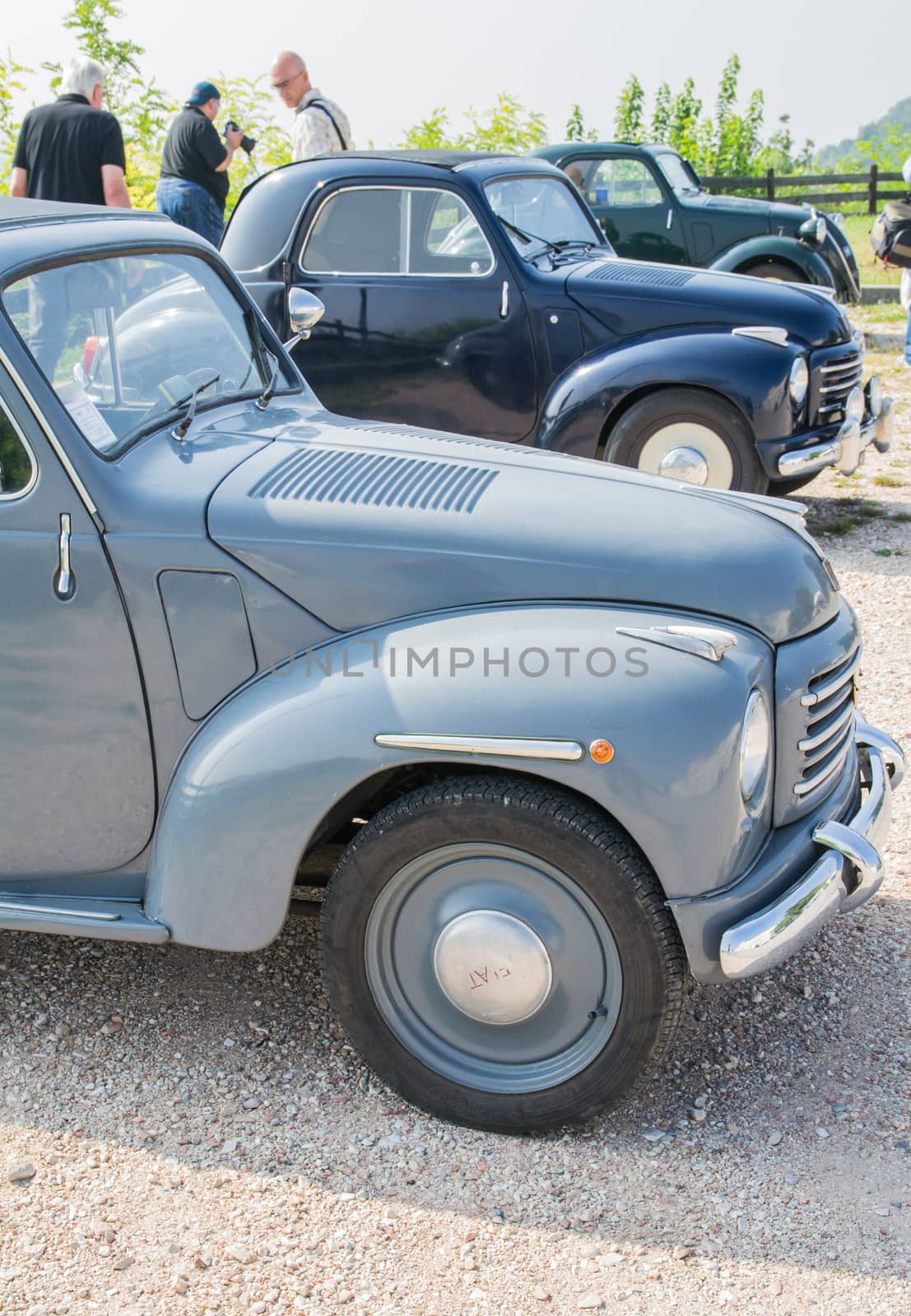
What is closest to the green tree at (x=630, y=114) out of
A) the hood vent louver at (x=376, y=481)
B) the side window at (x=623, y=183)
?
the side window at (x=623, y=183)

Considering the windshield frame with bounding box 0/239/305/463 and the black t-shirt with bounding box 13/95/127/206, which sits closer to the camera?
the windshield frame with bounding box 0/239/305/463

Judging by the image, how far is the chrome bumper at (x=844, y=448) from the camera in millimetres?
6297

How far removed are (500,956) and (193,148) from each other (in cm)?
716

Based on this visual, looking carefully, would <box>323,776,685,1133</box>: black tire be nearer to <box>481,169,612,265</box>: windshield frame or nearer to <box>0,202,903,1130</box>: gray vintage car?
<box>0,202,903,1130</box>: gray vintage car

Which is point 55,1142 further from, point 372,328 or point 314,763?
point 372,328

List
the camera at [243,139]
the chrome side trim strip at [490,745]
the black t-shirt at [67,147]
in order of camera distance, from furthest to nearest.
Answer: the camera at [243,139] < the black t-shirt at [67,147] < the chrome side trim strip at [490,745]

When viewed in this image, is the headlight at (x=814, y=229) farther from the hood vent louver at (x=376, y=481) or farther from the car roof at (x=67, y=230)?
the hood vent louver at (x=376, y=481)

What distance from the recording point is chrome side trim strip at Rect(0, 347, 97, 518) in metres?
2.71

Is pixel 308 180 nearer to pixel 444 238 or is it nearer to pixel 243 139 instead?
pixel 444 238

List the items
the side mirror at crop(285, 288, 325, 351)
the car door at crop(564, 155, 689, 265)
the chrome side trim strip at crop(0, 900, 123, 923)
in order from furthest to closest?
the car door at crop(564, 155, 689, 265), the side mirror at crop(285, 288, 325, 351), the chrome side trim strip at crop(0, 900, 123, 923)

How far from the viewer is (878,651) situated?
17.5ft

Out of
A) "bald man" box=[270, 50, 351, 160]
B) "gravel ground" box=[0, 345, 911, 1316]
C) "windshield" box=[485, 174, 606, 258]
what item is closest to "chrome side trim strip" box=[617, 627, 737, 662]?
"gravel ground" box=[0, 345, 911, 1316]

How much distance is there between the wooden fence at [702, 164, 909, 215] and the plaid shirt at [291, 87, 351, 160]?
1451 centimetres

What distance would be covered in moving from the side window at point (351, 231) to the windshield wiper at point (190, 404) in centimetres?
350
